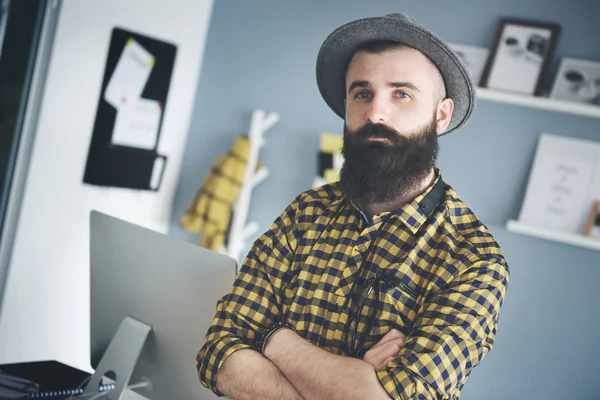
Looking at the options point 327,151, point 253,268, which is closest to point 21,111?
point 253,268

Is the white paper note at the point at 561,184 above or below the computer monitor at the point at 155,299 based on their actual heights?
above

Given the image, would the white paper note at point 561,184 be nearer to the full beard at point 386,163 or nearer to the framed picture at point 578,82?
the framed picture at point 578,82

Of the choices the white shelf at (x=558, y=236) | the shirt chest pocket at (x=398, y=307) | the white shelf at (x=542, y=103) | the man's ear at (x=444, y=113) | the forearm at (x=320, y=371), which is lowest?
the forearm at (x=320, y=371)

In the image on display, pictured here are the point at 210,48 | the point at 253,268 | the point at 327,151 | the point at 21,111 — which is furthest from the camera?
the point at 210,48

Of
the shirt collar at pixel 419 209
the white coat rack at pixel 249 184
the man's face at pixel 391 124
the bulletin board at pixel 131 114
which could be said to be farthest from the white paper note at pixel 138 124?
the shirt collar at pixel 419 209


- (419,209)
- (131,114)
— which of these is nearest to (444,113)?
(419,209)

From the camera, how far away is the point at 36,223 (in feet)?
7.56

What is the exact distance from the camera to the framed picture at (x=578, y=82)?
262 cm

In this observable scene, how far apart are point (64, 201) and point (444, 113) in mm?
1534

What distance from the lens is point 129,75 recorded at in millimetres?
2641

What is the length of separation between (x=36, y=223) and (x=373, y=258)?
4.73 feet

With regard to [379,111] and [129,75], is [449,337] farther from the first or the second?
[129,75]

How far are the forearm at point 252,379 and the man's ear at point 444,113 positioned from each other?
69cm

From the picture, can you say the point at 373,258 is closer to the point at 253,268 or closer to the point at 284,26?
the point at 253,268
